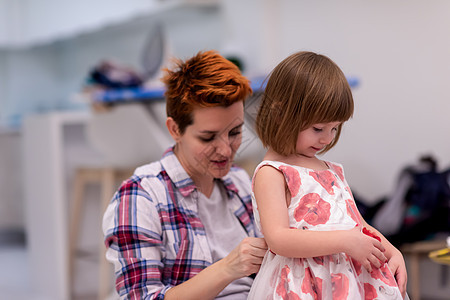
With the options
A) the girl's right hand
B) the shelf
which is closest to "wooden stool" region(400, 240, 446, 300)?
the girl's right hand

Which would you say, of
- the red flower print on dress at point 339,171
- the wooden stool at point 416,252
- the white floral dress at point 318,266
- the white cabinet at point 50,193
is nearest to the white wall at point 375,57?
the wooden stool at point 416,252

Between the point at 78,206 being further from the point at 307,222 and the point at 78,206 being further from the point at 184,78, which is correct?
the point at 307,222

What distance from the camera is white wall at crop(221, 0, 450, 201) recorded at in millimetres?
2504

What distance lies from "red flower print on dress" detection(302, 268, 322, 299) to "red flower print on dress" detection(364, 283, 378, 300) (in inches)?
3.7

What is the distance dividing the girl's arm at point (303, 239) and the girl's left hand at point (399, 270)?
9cm

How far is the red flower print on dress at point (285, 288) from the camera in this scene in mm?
879

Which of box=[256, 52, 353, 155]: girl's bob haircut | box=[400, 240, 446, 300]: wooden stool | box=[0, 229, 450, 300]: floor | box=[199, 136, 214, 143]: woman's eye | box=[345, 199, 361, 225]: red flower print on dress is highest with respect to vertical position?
box=[256, 52, 353, 155]: girl's bob haircut

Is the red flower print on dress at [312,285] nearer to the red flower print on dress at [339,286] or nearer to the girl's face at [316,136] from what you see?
the red flower print on dress at [339,286]

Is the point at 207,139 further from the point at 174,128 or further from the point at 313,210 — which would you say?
the point at 313,210

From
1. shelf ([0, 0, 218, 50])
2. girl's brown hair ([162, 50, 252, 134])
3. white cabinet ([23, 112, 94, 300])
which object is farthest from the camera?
shelf ([0, 0, 218, 50])

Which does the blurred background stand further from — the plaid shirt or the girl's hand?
the girl's hand

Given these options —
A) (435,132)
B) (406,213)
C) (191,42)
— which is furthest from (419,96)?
(191,42)

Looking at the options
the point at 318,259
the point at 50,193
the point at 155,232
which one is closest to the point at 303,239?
the point at 318,259

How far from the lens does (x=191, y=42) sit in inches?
147
